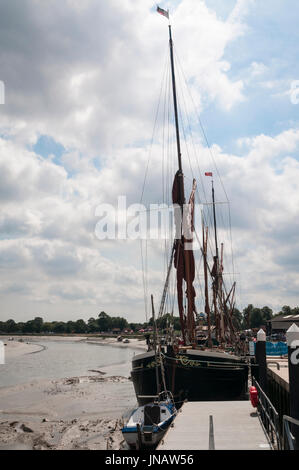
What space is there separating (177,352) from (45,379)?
4082cm

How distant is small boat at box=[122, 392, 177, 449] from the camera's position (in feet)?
66.1

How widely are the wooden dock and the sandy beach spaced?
7454 millimetres

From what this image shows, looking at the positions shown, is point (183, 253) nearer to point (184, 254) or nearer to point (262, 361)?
point (184, 254)

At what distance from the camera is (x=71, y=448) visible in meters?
24.9

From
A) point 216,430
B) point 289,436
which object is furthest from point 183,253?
point 289,436

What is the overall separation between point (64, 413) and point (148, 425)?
60.2 ft

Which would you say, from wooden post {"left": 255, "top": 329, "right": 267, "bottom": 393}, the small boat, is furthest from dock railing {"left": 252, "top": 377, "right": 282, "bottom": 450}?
the small boat

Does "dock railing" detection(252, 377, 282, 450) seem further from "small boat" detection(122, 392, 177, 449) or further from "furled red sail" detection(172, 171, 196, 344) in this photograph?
"furled red sail" detection(172, 171, 196, 344)

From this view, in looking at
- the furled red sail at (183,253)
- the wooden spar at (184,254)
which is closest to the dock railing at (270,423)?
the wooden spar at (184,254)

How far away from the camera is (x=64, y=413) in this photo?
37.5 meters

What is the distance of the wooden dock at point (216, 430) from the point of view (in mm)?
14328

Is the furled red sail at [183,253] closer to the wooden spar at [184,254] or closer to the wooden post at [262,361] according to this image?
the wooden spar at [184,254]

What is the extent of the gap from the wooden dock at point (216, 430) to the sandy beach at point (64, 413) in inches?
293
